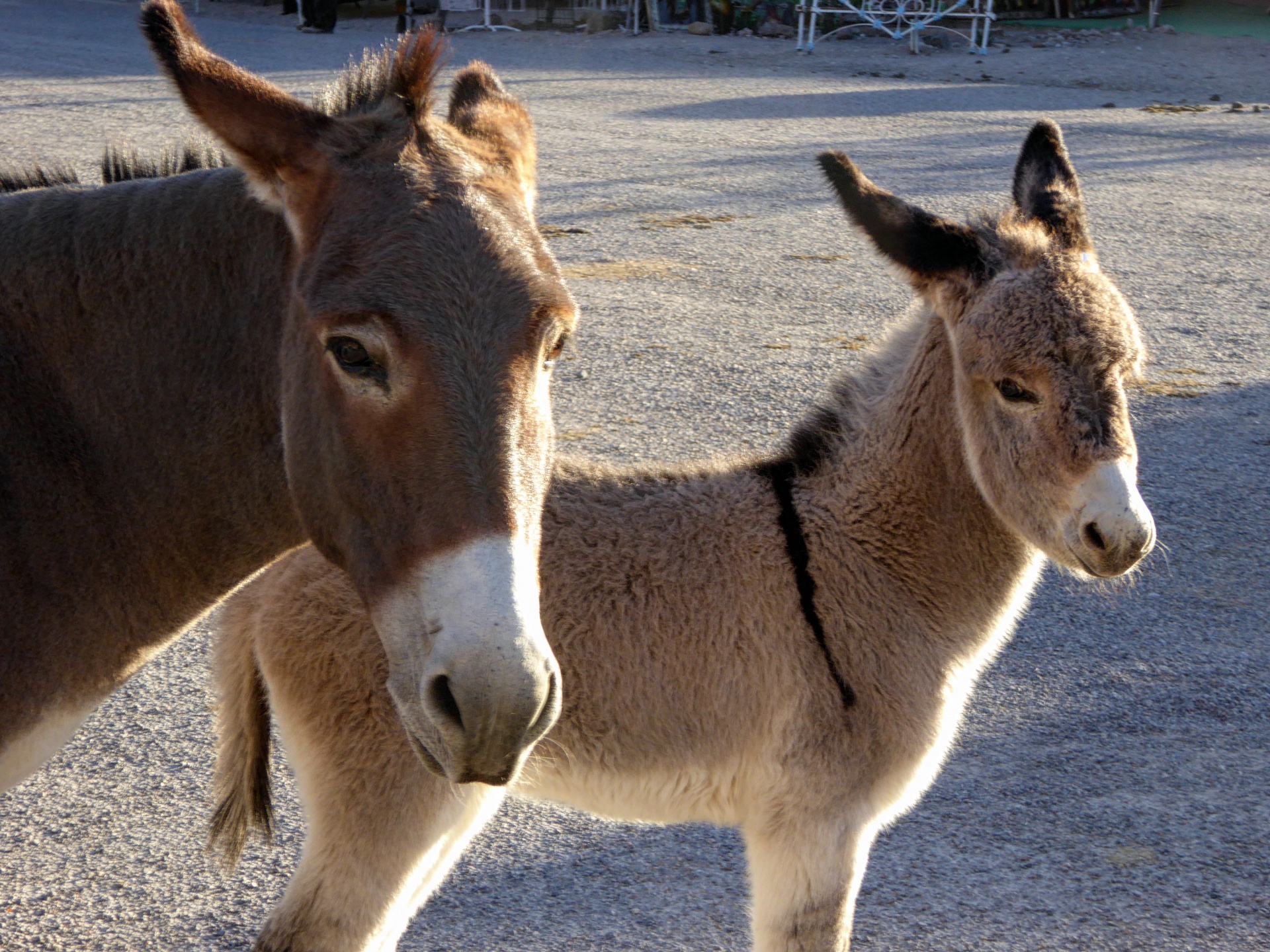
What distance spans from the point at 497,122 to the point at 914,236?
→ 50.6 inches

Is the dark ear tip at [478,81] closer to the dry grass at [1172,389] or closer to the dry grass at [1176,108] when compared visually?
the dry grass at [1172,389]

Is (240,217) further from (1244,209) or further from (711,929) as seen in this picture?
(1244,209)

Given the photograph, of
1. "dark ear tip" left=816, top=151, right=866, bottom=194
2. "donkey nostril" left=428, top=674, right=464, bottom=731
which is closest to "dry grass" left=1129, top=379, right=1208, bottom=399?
"dark ear tip" left=816, top=151, right=866, bottom=194

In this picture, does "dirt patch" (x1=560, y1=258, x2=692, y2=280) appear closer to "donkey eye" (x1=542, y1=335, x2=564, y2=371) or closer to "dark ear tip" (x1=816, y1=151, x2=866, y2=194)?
"dark ear tip" (x1=816, y1=151, x2=866, y2=194)

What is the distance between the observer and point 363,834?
105 inches

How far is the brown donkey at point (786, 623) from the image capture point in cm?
271

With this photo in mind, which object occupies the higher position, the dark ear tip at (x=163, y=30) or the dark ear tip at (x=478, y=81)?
the dark ear tip at (x=163, y=30)

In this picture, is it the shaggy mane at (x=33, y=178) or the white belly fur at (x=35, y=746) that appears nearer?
the white belly fur at (x=35, y=746)

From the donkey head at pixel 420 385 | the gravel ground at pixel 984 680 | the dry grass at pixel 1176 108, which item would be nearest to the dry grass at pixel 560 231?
the gravel ground at pixel 984 680

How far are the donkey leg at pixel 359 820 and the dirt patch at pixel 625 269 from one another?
5858 millimetres

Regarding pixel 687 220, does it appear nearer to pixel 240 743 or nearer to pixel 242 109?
pixel 240 743

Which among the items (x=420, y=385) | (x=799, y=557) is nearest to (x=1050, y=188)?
(x=799, y=557)

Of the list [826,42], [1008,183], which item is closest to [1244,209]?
[1008,183]

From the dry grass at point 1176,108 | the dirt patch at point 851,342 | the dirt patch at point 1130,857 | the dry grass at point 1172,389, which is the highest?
the dry grass at point 1176,108
